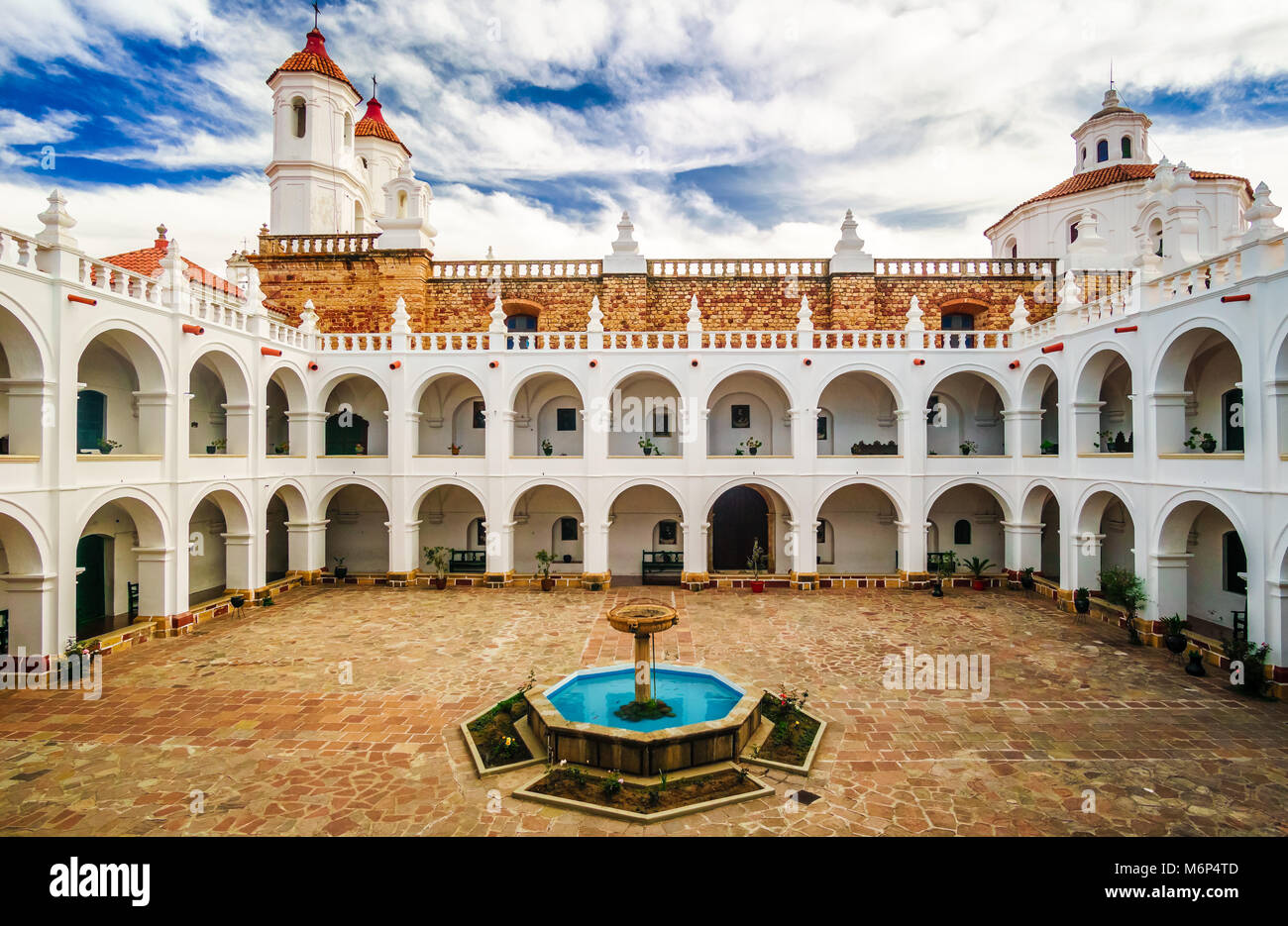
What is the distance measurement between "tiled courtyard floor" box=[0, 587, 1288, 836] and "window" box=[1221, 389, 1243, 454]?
5.17 metres

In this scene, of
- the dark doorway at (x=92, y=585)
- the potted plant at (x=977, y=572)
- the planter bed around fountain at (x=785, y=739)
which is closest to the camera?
the planter bed around fountain at (x=785, y=739)

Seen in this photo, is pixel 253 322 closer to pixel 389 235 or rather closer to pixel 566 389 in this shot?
pixel 389 235

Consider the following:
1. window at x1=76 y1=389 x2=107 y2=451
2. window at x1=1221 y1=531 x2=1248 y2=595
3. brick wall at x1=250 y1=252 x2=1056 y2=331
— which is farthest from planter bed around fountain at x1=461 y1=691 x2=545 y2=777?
window at x1=1221 y1=531 x2=1248 y2=595

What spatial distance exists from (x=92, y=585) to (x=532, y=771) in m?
14.3

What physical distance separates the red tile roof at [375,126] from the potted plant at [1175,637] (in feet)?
111

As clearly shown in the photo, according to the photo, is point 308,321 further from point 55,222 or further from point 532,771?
point 532,771

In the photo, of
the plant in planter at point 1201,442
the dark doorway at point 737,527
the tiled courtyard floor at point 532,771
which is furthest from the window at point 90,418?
the plant in planter at point 1201,442

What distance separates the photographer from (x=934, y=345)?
19219 mm

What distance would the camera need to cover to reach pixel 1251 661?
1043cm

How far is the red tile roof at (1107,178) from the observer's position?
2227 centimetres

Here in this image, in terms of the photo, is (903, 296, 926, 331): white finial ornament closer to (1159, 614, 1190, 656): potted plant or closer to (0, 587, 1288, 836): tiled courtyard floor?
(0, 587, 1288, 836): tiled courtyard floor

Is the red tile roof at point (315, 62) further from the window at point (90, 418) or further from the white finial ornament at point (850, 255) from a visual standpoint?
the white finial ornament at point (850, 255)

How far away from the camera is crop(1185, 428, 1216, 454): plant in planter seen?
41.3ft

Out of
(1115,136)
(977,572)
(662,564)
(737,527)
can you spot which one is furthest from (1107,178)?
(662,564)
